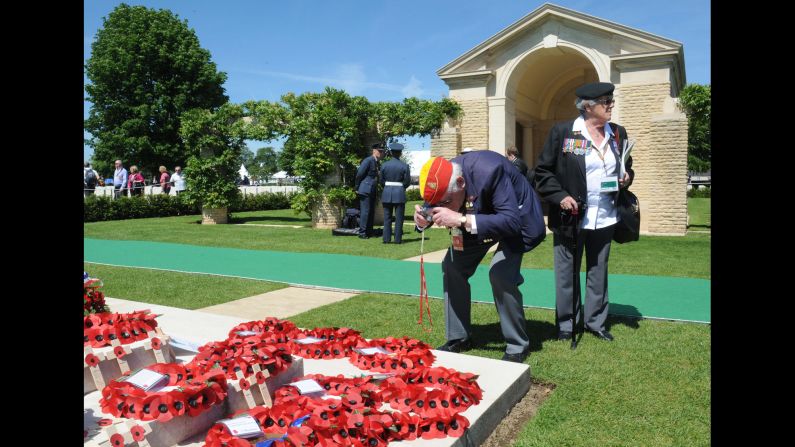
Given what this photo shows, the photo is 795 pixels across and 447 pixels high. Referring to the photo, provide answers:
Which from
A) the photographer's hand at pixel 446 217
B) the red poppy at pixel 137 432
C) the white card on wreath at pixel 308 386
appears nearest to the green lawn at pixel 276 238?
the photographer's hand at pixel 446 217

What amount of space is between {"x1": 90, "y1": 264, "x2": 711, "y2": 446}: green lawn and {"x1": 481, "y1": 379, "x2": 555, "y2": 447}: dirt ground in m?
0.07

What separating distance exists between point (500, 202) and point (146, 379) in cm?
243

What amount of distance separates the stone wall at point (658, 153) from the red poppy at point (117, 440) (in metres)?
16.3

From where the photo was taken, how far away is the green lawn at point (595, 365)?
3.13 metres

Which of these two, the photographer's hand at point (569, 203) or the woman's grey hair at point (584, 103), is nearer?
the photographer's hand at point (569, 203)

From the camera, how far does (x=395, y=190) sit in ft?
42.2

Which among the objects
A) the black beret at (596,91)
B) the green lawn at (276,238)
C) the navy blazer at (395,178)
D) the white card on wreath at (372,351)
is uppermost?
the black beret at (596,91)

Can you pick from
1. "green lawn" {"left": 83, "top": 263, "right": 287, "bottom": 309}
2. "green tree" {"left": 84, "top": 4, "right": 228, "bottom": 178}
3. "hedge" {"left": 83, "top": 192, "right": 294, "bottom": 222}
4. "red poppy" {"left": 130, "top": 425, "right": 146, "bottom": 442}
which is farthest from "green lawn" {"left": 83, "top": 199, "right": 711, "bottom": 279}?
"green tree" {"left": 84, "top": 4, "right": 228, "bottom": 178}

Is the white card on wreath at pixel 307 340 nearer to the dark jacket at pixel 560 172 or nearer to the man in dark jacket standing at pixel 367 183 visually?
the dark jacket at pixel 560 172

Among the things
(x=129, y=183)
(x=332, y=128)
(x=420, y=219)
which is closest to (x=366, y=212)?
(x=332, y=128)

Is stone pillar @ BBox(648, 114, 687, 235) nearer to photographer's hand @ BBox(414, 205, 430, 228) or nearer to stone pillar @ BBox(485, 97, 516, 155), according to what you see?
stone pillar @ BBox(485, 97, 516, 155)

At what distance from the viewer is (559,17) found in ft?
58.2

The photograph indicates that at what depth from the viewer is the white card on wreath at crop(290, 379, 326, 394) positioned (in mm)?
3222
